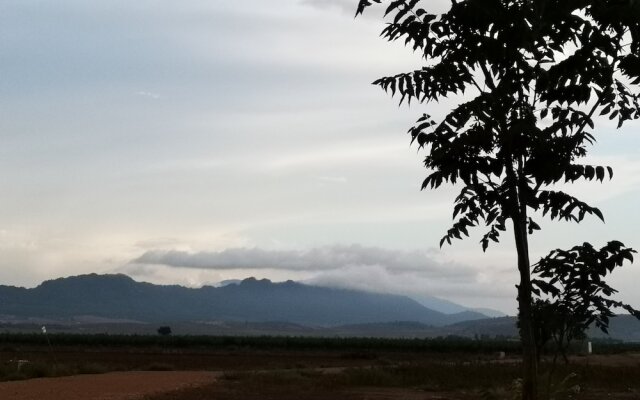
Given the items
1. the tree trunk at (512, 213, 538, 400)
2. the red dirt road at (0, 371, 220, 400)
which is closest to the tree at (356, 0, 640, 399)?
the tree trunk at (512, 213, 538, 400)

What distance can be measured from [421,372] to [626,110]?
26230mm

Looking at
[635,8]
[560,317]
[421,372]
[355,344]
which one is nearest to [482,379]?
[421,372]

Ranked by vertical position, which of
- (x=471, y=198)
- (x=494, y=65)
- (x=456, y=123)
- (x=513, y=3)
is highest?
(x=513, y=3)

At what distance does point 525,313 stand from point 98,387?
719 inches

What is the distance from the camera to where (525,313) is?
25.8 feet

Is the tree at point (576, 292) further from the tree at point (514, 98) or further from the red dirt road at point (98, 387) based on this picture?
the red dirt road at point (98, 387)

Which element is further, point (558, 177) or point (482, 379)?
point (482, 379)

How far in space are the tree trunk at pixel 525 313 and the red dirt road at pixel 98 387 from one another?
14330 millimetres

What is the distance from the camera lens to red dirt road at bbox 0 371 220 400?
826 inches

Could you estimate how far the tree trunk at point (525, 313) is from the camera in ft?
25.7

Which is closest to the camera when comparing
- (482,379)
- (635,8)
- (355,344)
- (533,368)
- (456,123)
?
(635,8)

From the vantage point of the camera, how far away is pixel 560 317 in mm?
8328

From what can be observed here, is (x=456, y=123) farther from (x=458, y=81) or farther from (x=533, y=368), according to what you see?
(x=533, y=368)

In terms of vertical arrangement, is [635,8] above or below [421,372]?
above
